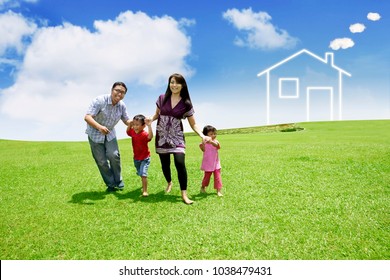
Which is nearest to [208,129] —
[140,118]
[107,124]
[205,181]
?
[205,181]

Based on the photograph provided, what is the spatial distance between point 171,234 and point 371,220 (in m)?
4.04

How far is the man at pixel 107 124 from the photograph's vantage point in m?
8.73

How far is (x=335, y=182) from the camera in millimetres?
10383

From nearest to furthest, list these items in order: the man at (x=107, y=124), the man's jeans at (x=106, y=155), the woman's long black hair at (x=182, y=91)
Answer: the woman's long black hair at (x=182, y=91), the man at (x=107, y=124), the man's jeans at (x=106, y=155)

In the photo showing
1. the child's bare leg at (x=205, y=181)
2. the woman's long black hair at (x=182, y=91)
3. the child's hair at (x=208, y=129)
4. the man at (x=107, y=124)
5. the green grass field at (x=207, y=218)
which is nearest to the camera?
the green grass field at (x=207, y=218)

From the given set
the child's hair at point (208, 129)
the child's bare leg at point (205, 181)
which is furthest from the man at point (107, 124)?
the child's bare leg at point (205, 181)

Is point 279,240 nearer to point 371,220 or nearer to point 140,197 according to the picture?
point 371,220

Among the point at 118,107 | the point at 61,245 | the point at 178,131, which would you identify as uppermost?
the point at 118,107

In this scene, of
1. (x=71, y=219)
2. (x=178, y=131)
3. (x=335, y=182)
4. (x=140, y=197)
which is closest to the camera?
(x=71, y=219)

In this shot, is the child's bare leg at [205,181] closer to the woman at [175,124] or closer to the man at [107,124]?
the woman at [175,124]

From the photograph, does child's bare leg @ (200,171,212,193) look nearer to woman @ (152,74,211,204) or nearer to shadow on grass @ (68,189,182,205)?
shadow on grass @ (68,189,182,205)

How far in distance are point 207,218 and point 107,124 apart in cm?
377

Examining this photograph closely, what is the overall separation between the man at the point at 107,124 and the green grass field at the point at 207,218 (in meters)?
0.84

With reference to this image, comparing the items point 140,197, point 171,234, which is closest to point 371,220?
point 171,234
